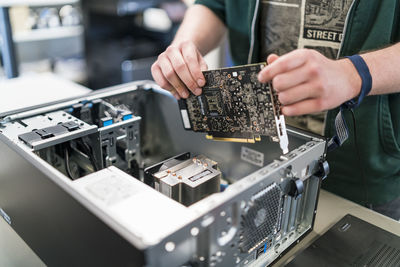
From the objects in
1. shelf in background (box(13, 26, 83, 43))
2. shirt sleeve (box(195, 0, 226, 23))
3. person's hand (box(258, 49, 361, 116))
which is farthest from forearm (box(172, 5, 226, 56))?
shelf in background (box(13, 26, 83, 43))

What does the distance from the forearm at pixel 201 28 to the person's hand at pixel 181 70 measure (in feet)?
1.04

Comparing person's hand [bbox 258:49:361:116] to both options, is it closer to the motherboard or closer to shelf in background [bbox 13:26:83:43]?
the motherboard

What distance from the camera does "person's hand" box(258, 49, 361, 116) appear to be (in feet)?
2.13

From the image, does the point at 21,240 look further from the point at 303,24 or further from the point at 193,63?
the point at 303,24

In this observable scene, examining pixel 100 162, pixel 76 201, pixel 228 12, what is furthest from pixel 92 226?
pixel 228 12

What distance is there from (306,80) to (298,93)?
26 millimetres

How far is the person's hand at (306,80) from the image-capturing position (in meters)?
0.65

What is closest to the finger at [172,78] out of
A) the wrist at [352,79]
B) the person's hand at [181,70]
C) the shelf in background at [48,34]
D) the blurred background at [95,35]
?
the person's hand at [181,70]

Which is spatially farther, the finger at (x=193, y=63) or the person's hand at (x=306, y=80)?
the finger at (x=193, y=63)

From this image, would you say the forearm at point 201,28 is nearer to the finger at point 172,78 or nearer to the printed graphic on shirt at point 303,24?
the printed graphic on shirt at point 303,24

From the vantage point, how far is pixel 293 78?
649 millimetres

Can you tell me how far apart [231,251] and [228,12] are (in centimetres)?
84

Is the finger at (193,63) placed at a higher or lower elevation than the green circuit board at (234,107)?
higher

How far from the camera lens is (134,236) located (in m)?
0.51
